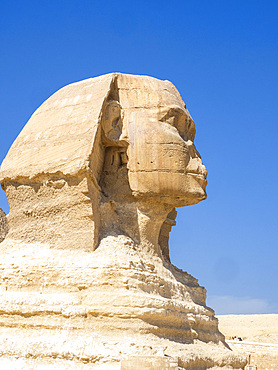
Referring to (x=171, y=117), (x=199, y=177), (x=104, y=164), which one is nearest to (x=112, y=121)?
(x=104, y=164)

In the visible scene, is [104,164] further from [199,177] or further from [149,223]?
Answer: [199,177]

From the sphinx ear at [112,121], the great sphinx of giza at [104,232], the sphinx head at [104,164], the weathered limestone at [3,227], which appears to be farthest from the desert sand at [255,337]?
the sphinx ear at [112,121]

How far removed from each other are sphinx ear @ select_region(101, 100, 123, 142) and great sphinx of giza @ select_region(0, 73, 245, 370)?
18mm

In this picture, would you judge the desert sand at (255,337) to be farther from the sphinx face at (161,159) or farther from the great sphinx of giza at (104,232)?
the sphinx face at (161,159)

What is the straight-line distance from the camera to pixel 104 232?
9336 mm

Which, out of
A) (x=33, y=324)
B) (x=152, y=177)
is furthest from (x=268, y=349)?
(x=33, y=324)

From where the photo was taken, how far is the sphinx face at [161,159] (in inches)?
379

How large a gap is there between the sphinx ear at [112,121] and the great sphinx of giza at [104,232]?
0.06ft

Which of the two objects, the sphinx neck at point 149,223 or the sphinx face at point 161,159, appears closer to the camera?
the sphinx face at point 161,159

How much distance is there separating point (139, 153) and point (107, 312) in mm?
2818

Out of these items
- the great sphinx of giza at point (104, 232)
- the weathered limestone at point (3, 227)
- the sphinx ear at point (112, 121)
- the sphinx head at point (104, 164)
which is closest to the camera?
the great sphinx of giza at point (104, 232)

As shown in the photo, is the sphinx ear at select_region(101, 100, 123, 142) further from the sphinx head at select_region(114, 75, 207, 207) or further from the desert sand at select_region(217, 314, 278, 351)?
the desert sand at select_region(217, 314, 278, 351)

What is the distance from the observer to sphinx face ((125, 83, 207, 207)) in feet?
31.6

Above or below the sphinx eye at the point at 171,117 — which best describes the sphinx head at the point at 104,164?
below
